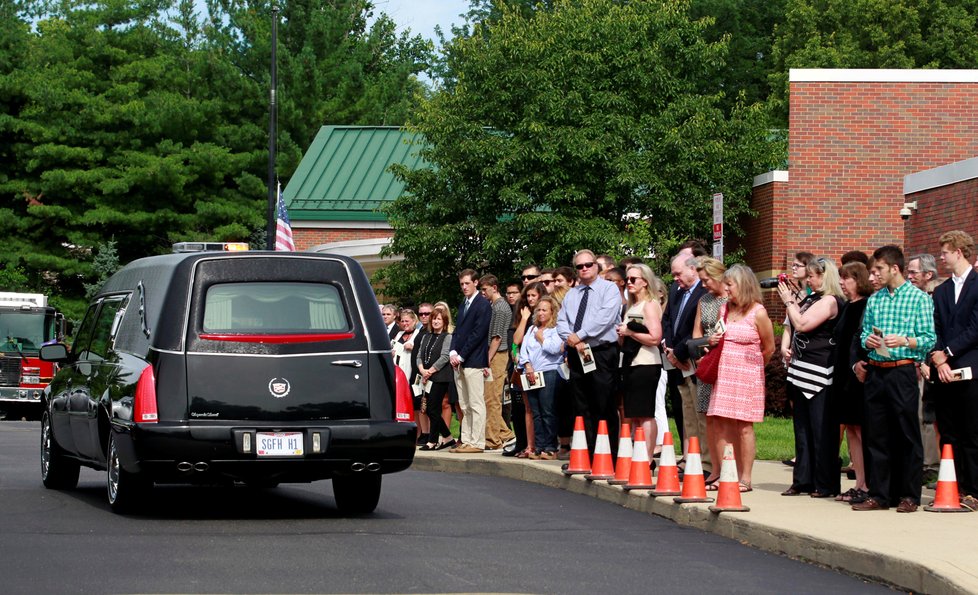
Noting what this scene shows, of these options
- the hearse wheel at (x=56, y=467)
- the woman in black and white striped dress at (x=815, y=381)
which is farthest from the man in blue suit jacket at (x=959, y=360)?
the hearse wheel at (x=56, y=467)

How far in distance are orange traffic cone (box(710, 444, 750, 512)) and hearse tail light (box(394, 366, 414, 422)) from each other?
7.71 ft

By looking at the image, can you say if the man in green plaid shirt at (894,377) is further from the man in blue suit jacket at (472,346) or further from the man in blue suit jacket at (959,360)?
the man in blue suit jacket at (472,346)

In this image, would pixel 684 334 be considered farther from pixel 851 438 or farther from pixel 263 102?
pixel 263 102

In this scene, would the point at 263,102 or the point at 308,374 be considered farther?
the point at 263,102

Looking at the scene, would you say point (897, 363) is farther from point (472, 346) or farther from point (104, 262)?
point (104, 262)

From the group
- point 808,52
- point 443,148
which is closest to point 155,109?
point 808,52

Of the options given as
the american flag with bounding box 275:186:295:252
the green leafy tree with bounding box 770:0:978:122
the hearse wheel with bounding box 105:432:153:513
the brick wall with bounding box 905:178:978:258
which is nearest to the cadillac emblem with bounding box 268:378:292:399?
the hearse wheel with bounding box 105:432:153:513

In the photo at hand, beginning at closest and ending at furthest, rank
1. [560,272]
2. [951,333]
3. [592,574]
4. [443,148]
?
1. [592,574]
2. [951,333]
3. [560,272]
4. [443,148]

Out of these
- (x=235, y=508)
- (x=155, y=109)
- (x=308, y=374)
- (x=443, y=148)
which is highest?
(x=155, y=109)

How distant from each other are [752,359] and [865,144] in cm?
1899

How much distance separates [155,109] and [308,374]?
147 ft

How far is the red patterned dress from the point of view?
481 inches

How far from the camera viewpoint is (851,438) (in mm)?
12492

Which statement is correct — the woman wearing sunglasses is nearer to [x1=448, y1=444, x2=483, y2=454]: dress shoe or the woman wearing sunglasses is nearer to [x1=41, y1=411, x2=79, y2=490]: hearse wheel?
[x1=448, y1=444, x2=483, y2=454]: dress shoe
